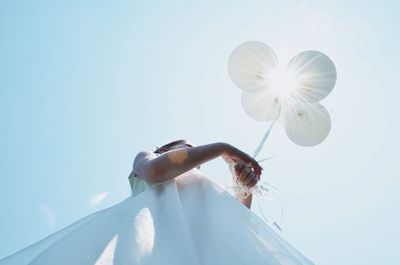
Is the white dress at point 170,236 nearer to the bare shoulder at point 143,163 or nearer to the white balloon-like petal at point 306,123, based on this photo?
the bare shoulder at point 143,163

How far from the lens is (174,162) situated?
128 cm

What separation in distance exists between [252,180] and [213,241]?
42cm

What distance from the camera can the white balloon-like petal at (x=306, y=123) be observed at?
7.68ft

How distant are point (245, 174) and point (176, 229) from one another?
0.43 metres

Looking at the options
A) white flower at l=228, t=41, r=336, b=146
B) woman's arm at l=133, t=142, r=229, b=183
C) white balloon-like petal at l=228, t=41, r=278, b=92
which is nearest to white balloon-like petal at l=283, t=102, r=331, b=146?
white flower at l=228, t=41, r=336, b=146

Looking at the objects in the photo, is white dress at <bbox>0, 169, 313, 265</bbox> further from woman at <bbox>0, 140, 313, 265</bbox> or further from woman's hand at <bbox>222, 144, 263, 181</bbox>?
woman's hand at <bbox>222, 144, 263, 181</bbox>

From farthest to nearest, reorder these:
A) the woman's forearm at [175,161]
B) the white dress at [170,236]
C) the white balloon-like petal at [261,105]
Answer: the white balloon-like petal at [261,105] → the woman's forearm at [175,161] → the white dress at [170,236]

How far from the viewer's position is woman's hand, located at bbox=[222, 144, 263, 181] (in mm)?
1427

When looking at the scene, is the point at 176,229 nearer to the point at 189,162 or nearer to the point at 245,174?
the point at 189,162

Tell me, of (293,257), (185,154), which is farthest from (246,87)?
(293,257)

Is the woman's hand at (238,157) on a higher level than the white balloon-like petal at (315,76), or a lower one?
lower

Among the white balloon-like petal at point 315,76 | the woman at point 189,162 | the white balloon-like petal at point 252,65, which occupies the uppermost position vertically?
the white balloon-like petal at point 252,65

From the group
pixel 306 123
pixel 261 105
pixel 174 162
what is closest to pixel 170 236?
pixel 174 162

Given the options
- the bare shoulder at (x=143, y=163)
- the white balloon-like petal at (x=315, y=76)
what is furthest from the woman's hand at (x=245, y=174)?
the white balloon-like petal at (x=315, y=76)
